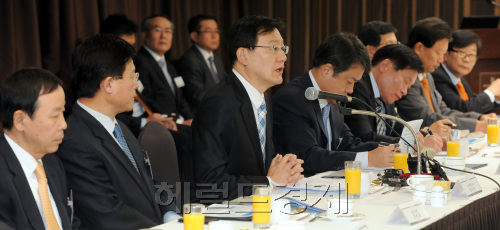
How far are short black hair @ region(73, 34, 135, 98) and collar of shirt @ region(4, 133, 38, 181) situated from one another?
0.41 meters

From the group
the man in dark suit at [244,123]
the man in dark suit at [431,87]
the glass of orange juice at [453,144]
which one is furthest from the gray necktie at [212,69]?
the man in dark suit at [244,123]

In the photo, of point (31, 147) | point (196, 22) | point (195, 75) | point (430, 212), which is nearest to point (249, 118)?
point (430, 212)

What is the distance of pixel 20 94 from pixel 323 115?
5.49 feet

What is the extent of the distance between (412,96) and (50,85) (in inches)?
118

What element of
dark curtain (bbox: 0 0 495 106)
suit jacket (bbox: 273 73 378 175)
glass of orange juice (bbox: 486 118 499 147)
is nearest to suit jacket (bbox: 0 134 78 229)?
suit jacket (bbox: 273 73 378 175)

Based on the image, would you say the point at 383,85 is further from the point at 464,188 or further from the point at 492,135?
the point at 464,188

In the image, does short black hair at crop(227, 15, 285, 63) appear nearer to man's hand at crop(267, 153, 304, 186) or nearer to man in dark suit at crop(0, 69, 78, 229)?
man's hand at crop(267, 153, 304, 186)

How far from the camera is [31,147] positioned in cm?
219

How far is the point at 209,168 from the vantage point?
2.73 metres

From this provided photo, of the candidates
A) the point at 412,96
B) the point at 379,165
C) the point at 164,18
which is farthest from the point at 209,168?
the point at 164,18

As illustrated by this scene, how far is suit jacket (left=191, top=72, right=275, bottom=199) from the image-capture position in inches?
108

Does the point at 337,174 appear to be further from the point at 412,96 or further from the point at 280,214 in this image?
the point at 412,96

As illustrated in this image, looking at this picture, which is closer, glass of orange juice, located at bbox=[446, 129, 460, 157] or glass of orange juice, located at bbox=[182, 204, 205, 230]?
glass of orange juice, located at bbox=[182, 204, 205, 230]

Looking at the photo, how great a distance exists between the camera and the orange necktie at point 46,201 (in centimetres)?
216
